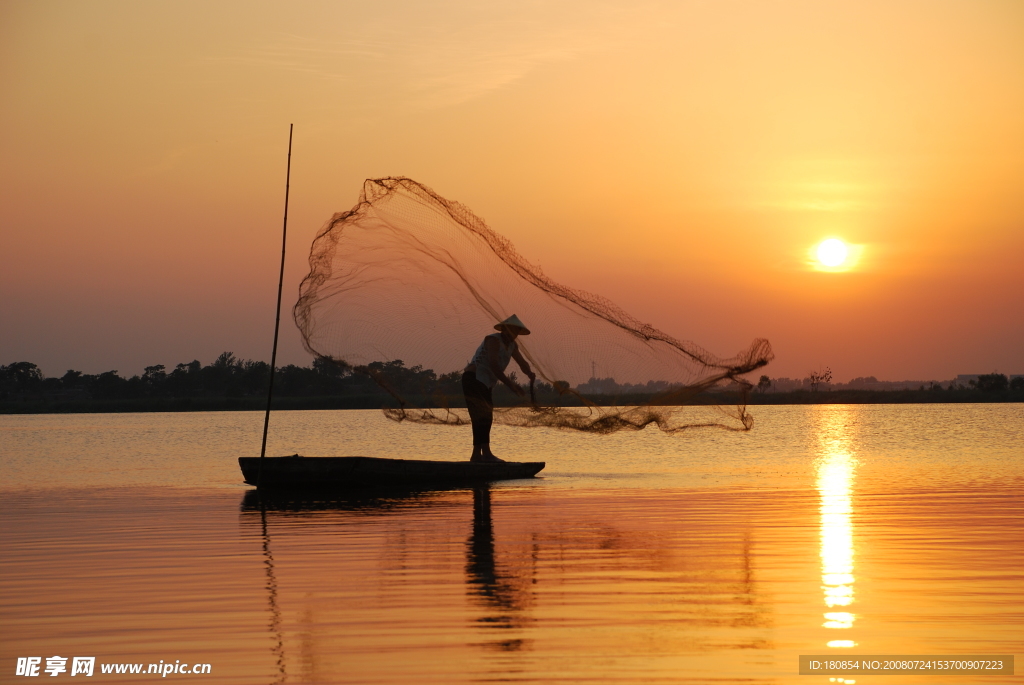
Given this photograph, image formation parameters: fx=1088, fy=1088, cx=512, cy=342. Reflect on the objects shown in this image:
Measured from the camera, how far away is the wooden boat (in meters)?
16.9

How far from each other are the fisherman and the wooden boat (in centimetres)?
108

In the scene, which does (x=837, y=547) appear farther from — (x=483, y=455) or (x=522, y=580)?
(x=483, y=455)

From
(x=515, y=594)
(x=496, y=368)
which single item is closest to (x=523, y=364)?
(x=496, y=368)

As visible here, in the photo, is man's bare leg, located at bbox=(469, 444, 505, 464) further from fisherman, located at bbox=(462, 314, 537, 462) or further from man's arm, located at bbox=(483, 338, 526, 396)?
man's arm, located at bbox=(483, 338, 526, 396)

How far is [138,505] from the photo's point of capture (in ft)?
52.2

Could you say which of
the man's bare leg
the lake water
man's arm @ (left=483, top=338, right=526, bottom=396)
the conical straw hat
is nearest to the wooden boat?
the lake water

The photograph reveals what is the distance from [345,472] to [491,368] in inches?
110

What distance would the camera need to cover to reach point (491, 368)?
1703cm

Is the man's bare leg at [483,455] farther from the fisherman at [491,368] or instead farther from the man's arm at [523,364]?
the man's arm at [523,364]

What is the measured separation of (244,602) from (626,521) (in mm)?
5790

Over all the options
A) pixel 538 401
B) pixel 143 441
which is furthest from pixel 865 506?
pixel 143 441

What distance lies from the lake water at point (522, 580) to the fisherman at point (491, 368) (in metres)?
1.42

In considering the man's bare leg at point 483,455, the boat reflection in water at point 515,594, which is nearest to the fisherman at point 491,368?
the man's bare leg at point 483,455

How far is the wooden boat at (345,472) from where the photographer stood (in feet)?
55.4
